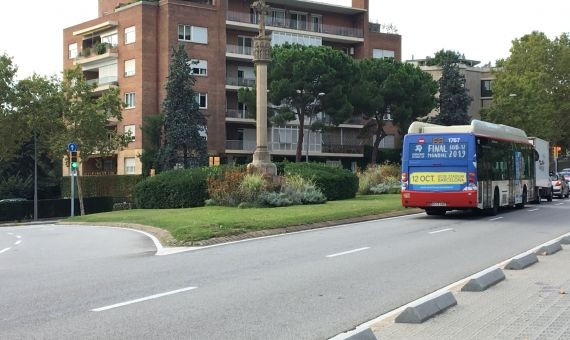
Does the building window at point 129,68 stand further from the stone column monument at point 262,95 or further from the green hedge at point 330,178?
the stone column monument at point 262,95

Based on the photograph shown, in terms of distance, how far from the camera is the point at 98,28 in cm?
6519

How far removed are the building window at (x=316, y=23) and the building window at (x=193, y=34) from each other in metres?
13.8

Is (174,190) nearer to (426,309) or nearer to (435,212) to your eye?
(435,212)

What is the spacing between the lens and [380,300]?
8797mm

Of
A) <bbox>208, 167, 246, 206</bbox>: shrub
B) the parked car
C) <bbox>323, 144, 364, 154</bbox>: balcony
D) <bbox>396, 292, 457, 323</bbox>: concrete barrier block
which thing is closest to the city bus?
<bbox>208, 167, 246, 206</bbox>: shrub

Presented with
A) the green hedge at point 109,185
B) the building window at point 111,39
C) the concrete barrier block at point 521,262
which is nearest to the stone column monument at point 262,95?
the concrete barrier block at point 521,262

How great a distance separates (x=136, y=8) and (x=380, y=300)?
57.1 meters

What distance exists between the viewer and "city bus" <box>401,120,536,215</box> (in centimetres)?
2262

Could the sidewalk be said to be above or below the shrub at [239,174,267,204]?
below

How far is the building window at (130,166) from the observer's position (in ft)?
202

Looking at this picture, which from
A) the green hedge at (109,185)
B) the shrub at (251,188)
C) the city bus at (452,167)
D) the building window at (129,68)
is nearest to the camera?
the city bus at (452,167)

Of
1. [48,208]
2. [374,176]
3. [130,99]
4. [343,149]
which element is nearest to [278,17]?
[343,149]

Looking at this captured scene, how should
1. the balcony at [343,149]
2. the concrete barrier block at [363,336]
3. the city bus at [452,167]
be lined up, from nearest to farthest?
the concrete barrier block at [363,336] → the city bus at [452,167] → the balcony at [343,149]

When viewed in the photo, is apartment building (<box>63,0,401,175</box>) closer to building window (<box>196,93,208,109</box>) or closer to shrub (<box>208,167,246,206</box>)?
building window (<box>196,93,208,109</box>)
